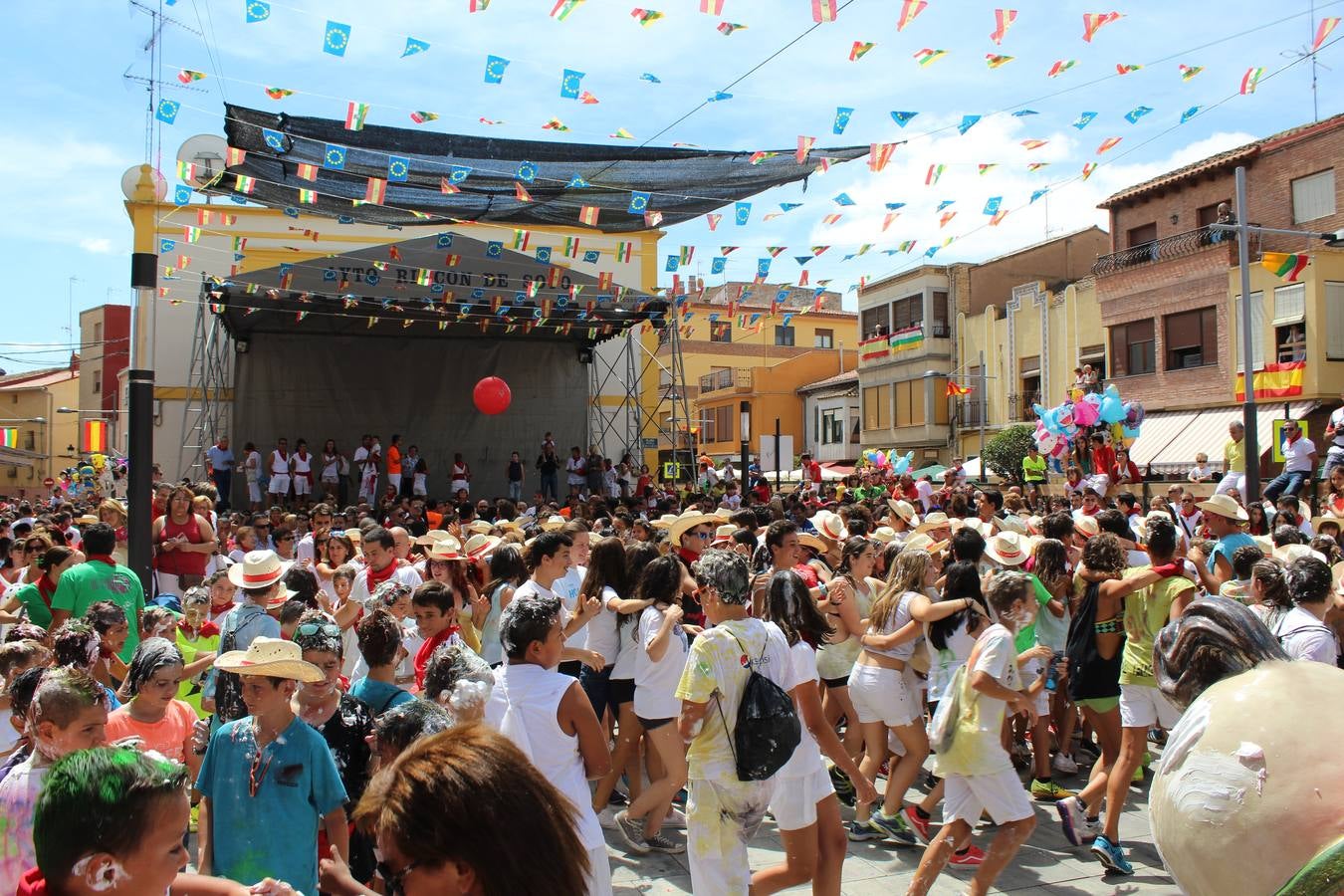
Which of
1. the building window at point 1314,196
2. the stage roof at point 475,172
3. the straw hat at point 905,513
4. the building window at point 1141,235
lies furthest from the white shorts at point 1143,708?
the building window at point 1141,235

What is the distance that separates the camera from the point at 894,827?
553 cm

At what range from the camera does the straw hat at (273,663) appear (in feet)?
10.5

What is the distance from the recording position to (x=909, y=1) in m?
8.73

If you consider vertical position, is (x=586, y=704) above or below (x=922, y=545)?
below

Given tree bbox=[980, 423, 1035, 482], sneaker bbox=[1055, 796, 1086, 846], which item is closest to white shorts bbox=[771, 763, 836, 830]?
sneaker bbox=[1055, 796, 1086, 846]

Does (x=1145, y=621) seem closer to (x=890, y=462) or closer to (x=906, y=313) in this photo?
(x=890, y=462)

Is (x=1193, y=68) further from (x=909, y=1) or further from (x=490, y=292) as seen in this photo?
(x=490, y=292)

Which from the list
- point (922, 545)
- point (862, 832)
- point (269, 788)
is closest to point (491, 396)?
point (922, 545)

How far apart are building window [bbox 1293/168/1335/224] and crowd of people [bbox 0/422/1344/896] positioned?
2196 cm

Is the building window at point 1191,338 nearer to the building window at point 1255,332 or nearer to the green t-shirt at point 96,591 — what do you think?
the building window at point 1255,332

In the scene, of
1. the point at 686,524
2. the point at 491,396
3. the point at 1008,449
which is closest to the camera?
the point at 686,524

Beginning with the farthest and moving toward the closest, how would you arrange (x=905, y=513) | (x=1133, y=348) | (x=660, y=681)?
1. (x=1133, y=348)
2. (x=905, y=513)
3. (x=660, y=681)

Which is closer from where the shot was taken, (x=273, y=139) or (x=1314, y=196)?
(x=273, y=139)

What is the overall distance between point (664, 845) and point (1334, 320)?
986 inches
